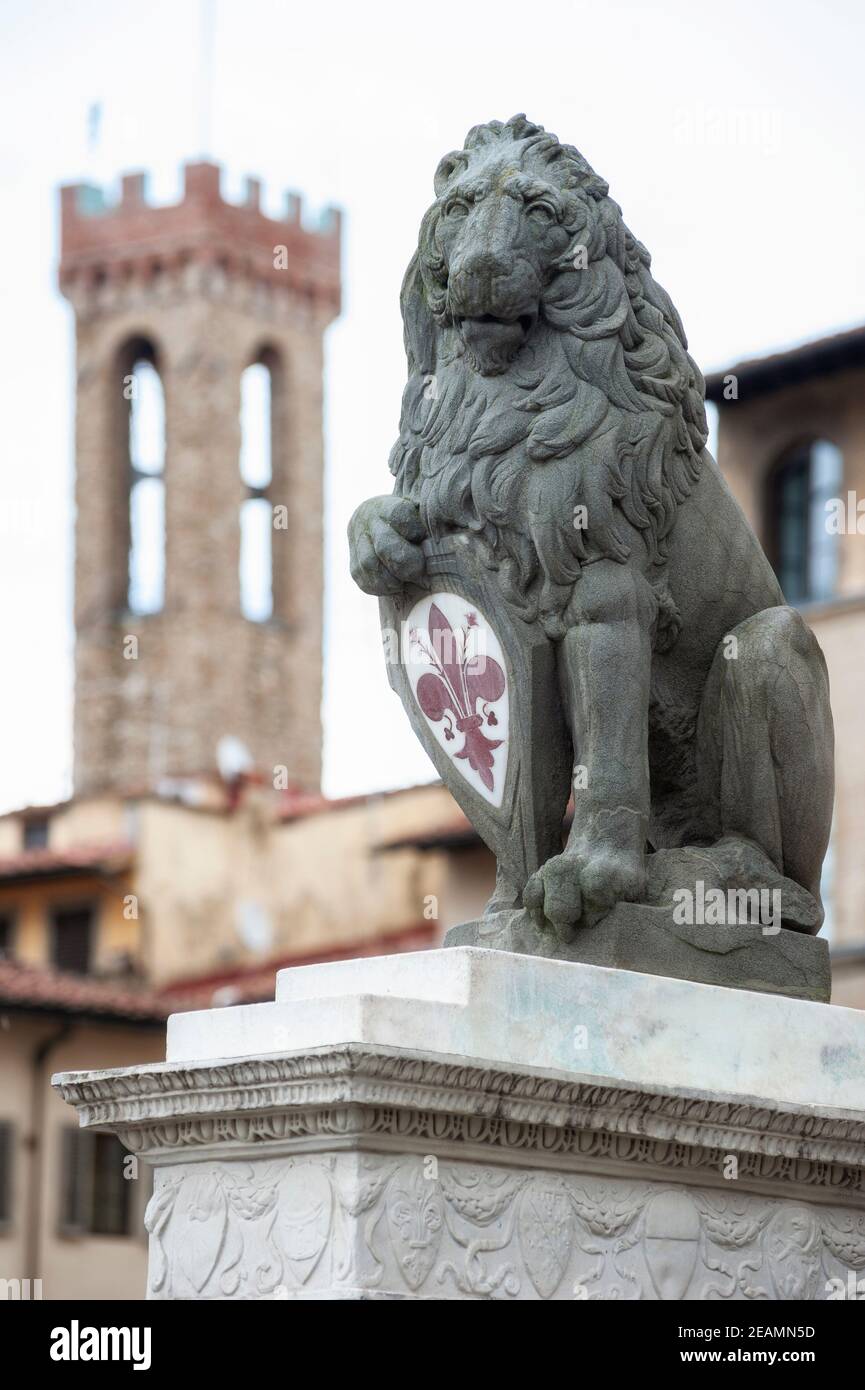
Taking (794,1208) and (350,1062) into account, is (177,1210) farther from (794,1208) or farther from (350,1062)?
(794,1208)

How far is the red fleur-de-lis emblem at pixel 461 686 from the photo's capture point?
27.3ft

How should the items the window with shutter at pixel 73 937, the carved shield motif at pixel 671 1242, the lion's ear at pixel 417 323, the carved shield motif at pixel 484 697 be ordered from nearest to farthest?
the carved shield motif at pixel 671 1242 < the carved shield motif at pixel 484 697 < the lion's ear at pixel 417 323 < the window with shutter at pixel 73 937

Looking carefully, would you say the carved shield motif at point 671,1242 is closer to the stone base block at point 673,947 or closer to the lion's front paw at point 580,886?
the stone base block at point 673,947

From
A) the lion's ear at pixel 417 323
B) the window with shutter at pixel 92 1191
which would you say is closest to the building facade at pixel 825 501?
the window with shutter at pixel 92 1191

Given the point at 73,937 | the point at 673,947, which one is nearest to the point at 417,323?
the point at 673,947

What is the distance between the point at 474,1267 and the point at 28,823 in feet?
144

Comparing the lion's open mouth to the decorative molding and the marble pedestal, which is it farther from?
the decorative molding

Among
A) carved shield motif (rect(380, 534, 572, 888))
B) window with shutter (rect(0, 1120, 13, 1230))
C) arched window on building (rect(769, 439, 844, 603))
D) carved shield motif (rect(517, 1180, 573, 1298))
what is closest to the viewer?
carved shield motif (rect(517, 1180, 573, 1298))

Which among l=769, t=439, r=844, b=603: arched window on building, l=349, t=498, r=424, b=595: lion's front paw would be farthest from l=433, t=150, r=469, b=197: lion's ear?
l=769, t=439, r=844, b=603: arched window on building

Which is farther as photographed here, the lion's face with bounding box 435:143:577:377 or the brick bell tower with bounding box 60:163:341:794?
the brick bell tower with bounding box 60:163:341:794

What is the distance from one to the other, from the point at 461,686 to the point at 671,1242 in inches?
56.8

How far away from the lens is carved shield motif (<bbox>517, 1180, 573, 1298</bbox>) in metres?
7.62

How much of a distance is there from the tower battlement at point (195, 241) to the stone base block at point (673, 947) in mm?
65591
